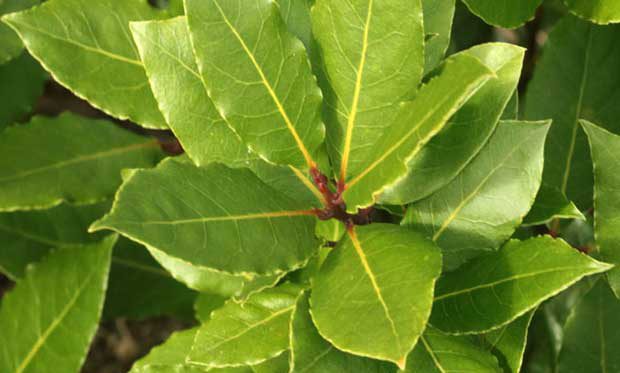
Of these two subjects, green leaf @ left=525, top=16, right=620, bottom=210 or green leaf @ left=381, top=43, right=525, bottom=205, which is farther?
green leaf @ left=525, top=16, right=620, bottom=210

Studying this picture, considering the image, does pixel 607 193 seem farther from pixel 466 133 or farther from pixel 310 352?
pixel 310 352

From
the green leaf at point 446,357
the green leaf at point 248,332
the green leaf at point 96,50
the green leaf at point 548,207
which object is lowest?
the green leaf at point 446,357

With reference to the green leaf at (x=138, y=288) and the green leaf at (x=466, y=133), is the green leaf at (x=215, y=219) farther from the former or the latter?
the green leaf at (x=138, y=288)

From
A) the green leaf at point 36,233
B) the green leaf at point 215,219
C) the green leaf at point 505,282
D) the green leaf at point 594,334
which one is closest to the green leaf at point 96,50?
the green leaf at point 215,219

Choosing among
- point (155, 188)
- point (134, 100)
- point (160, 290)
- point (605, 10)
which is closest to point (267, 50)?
Answer: point (155, 188)

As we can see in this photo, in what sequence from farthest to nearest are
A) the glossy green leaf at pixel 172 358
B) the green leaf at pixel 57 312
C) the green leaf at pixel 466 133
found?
the green leaf at pixel 57 312 < the glossy green leaf at pixel 172 358 < the green leaf at pixel 466 133

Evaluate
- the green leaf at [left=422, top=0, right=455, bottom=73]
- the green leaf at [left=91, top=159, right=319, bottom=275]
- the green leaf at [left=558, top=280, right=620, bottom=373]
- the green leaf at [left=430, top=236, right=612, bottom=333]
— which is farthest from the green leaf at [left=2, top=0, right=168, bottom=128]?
the green leaf at [left=558, top=280, right=620, bottom=373]

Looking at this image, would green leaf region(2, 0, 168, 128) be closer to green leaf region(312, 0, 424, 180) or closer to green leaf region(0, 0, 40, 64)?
green leaf region(312, 0, 424, 180)
